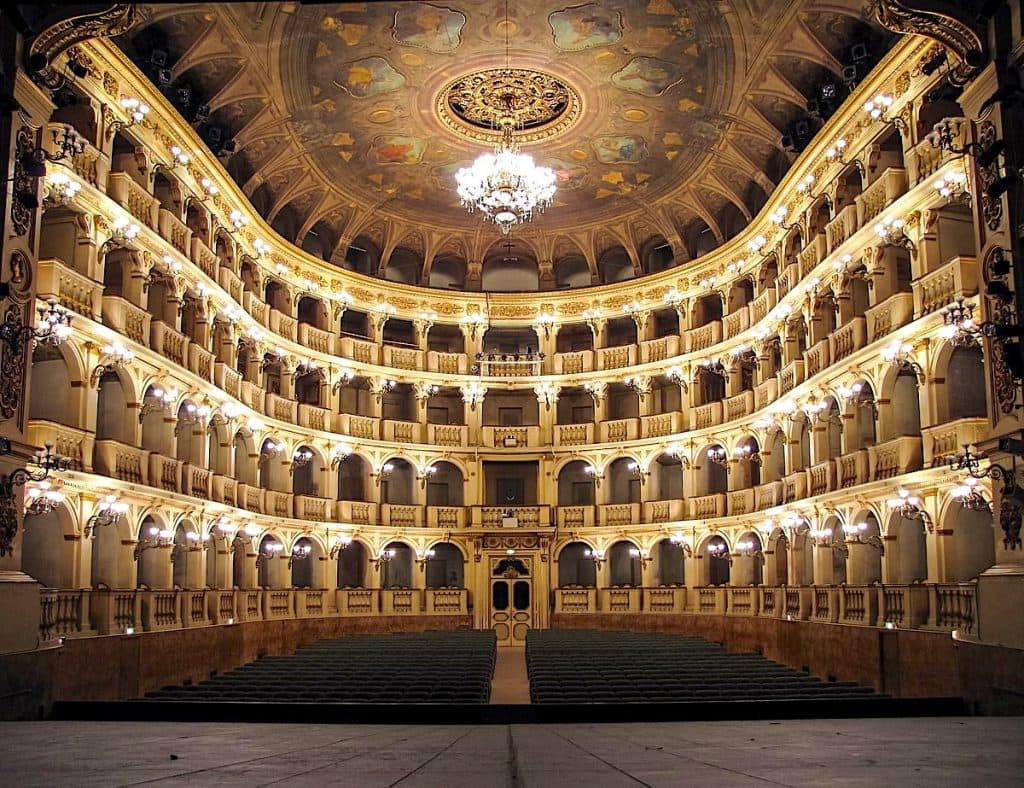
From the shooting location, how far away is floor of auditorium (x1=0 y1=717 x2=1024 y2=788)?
7926 mm

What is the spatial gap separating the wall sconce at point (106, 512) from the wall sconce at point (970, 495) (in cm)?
1807

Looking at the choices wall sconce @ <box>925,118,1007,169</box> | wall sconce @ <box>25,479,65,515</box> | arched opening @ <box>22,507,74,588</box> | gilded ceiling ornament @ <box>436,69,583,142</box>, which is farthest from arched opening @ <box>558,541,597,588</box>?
wall sconce @ <box>925,118,1007,169</box>

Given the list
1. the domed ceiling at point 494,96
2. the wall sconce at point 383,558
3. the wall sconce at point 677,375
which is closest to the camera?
the domed ceiling at point 494,96

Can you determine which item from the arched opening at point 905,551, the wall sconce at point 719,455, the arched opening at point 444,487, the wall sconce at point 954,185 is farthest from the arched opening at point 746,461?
the wall sconce at point 954,185

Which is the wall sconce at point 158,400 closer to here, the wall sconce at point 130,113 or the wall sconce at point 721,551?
the wall sconce at point 130,113

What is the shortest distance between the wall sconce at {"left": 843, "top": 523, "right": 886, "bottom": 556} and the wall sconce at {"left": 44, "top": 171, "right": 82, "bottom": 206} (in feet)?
65.6

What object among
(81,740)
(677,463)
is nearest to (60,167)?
(81,740)

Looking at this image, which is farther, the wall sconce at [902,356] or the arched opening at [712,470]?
the arched opening at [712,470]

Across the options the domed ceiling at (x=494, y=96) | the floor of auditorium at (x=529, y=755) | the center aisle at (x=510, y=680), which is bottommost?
the center aisle at (x=510, y=680)

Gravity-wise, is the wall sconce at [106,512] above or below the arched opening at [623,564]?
above

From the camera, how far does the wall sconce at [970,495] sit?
19.5 metres

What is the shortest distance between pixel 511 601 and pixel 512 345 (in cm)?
1127

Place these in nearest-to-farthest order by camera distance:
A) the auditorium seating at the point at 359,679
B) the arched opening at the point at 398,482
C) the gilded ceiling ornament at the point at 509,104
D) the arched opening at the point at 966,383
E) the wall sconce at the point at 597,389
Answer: the auditorium seating at the point at 359,679
the arched opening at the point at 966,383
the gilded ceiling ornament at the point at 509,104
the wall sconce at the point at 597,389
the arched opening at the point at 398,482

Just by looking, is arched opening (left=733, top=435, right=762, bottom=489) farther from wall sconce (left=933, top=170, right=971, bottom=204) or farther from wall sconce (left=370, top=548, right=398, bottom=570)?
wall sconce (left=933, top=170, right=971, bottom=204)
